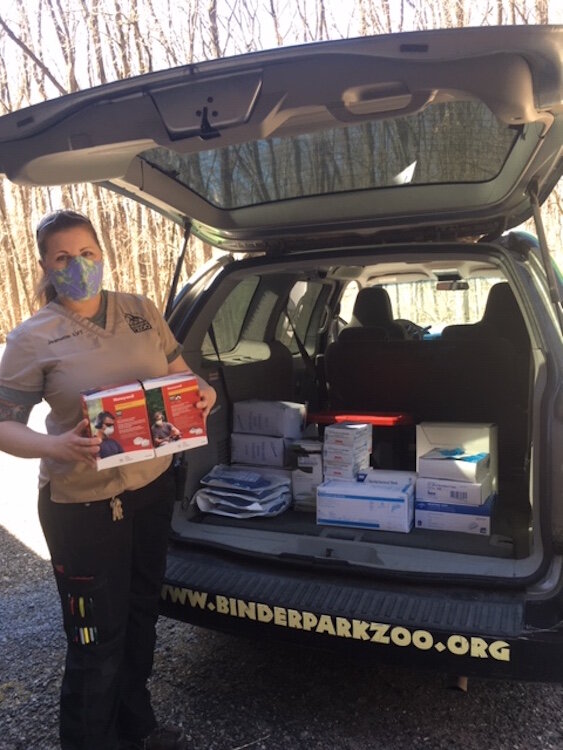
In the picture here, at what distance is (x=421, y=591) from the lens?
7.77 ft

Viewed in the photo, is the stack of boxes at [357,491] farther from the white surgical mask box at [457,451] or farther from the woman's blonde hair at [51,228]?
the woman's blonde hair at [51,228]

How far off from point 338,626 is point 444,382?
179cm

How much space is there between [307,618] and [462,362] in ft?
6.03

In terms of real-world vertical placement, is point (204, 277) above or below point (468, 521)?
above

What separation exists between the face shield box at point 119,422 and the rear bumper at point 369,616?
804mm

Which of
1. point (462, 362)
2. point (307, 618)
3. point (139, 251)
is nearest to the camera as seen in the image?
point (307, 618)

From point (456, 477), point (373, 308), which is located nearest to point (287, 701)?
point (456, 477)

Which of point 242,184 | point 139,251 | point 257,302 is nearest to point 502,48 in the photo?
point 242,184

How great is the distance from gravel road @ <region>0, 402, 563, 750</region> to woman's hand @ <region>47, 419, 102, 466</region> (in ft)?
4.30

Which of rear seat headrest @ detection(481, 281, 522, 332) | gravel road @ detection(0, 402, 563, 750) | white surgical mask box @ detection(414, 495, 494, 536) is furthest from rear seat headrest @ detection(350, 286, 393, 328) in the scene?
gravel road @ detection(0, 402, 563, 750)

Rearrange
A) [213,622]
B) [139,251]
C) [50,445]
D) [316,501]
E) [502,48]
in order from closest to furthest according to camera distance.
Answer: [502,48] → [50,445] → [213,622] → [316,501] → [139,251]

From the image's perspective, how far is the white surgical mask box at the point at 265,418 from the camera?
3.56m

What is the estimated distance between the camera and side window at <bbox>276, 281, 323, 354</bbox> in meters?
4.78

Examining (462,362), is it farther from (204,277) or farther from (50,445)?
(50,445)
